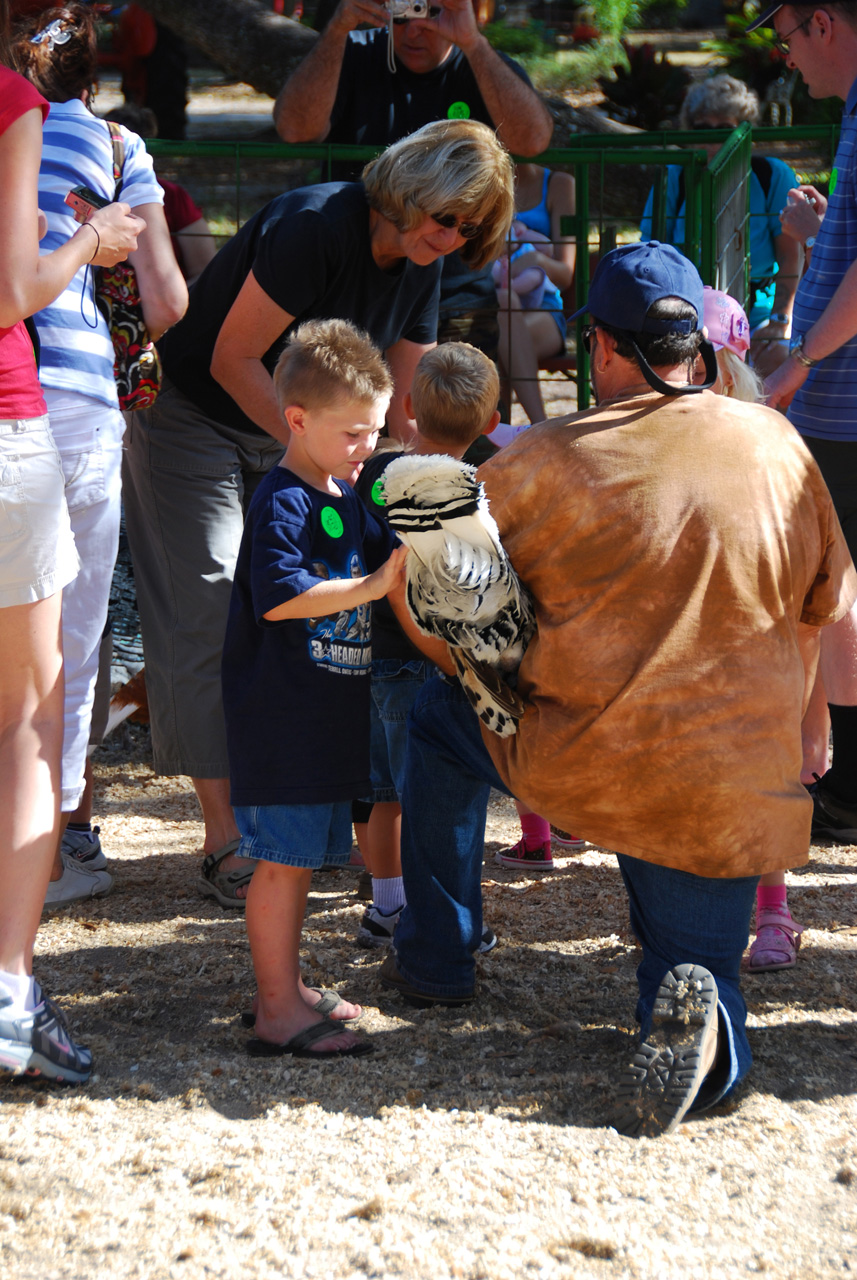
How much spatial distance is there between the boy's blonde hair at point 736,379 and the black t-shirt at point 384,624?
30.1 inches

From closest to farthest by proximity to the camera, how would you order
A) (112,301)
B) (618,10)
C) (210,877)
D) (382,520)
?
1. (382,520)
2. (112,301)
3. (210,877)
4. (618,10)

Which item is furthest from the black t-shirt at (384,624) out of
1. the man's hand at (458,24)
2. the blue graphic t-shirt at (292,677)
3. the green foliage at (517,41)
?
the green foliage at (517,41)

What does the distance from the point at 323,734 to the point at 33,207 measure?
1.05 m

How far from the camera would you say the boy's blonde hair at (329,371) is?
2.39 meters

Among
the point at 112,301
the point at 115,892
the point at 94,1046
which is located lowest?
the point at 115,892

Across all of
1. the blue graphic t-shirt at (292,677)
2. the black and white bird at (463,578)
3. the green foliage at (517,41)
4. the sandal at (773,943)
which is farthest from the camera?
the green foliage at (517,41)

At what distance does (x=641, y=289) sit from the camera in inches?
88.0

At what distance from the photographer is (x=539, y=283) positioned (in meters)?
5.82

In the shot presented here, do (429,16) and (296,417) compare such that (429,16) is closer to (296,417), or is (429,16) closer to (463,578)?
(296,417)

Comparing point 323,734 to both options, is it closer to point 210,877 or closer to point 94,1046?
point 94,1046

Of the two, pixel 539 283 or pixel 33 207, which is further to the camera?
pixel 539 283

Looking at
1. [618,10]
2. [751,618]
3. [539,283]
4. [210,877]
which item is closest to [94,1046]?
[210,877]

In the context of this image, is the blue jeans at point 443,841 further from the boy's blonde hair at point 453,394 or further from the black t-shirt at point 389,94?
the black t-shirt at point 389,94

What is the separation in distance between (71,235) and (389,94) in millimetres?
1844
